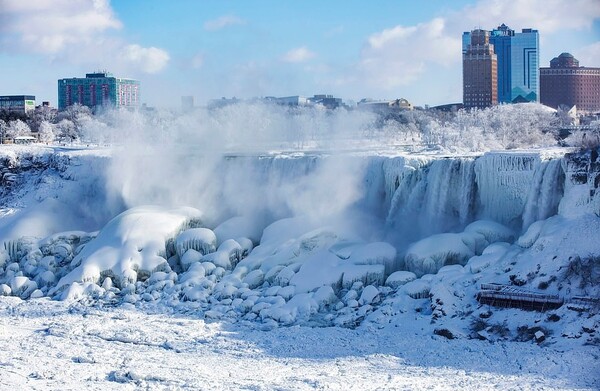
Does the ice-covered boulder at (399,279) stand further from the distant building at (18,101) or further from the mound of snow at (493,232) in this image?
the distant building at (18,101)

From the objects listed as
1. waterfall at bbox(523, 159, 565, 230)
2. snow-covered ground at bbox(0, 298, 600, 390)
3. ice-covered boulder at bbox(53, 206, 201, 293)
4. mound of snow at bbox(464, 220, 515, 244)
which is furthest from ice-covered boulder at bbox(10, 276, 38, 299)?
waterfall at bbox(523, 159, 565, 230)

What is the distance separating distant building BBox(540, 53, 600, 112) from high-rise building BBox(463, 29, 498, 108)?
25.2 feet

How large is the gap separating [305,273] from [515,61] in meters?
123

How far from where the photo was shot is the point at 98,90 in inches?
4926

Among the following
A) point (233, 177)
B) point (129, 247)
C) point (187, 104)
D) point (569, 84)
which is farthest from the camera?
point (569, 84)

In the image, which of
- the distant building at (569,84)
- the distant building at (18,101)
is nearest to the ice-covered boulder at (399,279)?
the distant building at (569,84)

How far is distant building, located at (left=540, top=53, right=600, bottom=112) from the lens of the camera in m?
106

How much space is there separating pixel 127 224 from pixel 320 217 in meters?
6.79

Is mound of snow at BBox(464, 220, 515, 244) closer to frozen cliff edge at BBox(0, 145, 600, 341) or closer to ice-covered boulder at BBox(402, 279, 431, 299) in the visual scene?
frozen cliff edge at BBox(0, 145, 600, 341)

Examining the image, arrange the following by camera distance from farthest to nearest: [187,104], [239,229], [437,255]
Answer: [187,104]
[239,229]
[437,255]

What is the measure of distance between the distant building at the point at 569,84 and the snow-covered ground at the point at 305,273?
7962cm

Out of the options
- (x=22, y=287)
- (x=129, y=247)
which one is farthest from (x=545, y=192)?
(x=22, y=287)

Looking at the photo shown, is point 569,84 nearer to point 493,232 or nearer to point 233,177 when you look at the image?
point 233,177

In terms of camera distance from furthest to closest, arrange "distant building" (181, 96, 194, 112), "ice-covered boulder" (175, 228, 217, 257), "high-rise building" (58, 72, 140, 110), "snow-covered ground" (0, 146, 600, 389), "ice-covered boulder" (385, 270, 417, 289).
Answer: "high-rise building" (58, 72, 140, 110), "distant building" (181, 96, 194, 112), "ice-covered boulder" (175, 228, 217, 257), "ice-covered boulder" (385, 270, 417, 289), "snow-covered ground" (0, 146, 600, 389)
